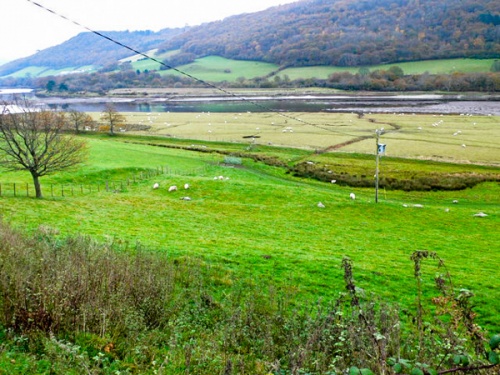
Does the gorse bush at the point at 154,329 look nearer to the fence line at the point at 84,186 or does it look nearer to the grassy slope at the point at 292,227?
the grassy slope at the point at 292,227

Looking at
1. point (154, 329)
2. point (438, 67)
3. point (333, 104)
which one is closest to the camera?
point (154, 329)

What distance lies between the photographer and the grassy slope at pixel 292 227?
17.1 m

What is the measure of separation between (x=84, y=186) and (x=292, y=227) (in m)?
23.9

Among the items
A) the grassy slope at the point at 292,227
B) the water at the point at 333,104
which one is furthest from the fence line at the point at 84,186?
the water at the point at 333,104

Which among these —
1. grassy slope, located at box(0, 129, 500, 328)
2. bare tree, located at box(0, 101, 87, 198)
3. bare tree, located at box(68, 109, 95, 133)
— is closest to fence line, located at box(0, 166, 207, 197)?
grassy slope, located at box(0, 129, 500, 328)

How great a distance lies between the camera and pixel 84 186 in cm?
4147

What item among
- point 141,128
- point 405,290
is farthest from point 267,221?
point 141,128

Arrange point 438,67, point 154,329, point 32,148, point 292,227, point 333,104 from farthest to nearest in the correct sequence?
point 438,67 → point 333,104 → point 32,148 → point 292,227 → point 154,329

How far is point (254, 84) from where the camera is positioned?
187625mm

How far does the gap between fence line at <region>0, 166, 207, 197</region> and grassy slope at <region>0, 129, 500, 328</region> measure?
145 centimetres

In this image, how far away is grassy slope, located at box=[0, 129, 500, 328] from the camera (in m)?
17.1

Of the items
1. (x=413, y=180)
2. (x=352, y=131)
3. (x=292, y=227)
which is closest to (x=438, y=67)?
(x=352, y=131)

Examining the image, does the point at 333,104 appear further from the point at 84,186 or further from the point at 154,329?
the point at 154,329

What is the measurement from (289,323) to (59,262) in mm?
5976
